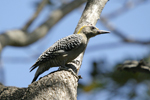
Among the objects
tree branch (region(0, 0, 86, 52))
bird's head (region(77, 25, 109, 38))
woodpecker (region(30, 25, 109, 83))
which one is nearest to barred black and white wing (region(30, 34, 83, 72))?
woodpecker (region(30, 25, 109, 83))

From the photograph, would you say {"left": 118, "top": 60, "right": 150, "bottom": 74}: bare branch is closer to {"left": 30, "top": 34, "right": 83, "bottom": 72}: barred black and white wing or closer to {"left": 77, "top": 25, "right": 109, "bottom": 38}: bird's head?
{"left": 77, "top": 25, "right": 109, "bottom": 38}: bird's head

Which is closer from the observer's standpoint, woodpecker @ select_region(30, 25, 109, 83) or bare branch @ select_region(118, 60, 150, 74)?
woodpecker @ select_region(30, 25, 109, 83)

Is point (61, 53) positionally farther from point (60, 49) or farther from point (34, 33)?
point (34, 33)

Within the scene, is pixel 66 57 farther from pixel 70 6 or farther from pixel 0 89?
pixel 70 6

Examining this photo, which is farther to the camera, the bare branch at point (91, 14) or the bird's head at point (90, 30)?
the bare branch at point (91, 14)

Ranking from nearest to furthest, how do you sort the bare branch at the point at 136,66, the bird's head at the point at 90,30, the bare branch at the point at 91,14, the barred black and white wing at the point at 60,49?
the barred black and white wing at the point at 60,49, the bird's head at the point at 90,30, the bare branch at the point at 91,14, the bare branch at the point at 136,66

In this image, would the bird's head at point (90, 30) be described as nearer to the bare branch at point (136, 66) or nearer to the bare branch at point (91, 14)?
the bare branch at point (91, 14)

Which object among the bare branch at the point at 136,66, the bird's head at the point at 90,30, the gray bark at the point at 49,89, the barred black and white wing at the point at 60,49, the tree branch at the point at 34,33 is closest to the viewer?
the gray bark at the point at 49,89

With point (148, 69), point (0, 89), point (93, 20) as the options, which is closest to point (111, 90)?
point (148, 69)

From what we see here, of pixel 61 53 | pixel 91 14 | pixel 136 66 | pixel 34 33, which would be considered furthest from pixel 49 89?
pixel 34 33

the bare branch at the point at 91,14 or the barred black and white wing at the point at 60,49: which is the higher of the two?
the bare branch at the point at 91,14

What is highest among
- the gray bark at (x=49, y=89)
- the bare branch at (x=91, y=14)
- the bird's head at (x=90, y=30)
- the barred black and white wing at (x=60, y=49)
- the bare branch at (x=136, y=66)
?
the bare branch at (x=91, y=14)

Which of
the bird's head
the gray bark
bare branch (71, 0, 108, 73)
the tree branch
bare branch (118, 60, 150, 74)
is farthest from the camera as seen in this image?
the tree branch

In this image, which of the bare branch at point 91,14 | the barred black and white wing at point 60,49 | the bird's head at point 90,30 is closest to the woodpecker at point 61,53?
the barred black and white wing at point 60,49
